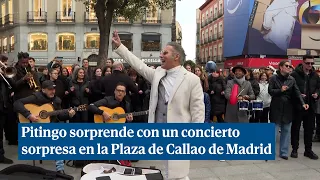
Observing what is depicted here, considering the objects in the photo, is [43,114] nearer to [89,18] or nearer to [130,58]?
[130,58]

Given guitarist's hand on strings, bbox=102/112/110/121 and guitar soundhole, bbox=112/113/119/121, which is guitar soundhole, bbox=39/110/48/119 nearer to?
guitarist's hand on strings, bbox=102/112/110/121

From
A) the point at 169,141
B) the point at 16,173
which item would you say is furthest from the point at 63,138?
the point at 169,141

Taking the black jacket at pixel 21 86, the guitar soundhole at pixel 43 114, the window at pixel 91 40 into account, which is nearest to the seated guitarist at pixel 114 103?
the guitar soundhole at pixel 43 114

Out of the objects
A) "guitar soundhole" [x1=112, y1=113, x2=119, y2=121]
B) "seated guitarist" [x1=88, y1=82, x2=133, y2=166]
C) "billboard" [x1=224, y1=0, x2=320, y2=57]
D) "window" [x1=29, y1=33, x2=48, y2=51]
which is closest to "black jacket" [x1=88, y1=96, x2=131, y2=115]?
"seated guitarist" [x1=88, y1=82, x2=133, y2=166]

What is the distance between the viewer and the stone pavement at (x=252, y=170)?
5.67 m

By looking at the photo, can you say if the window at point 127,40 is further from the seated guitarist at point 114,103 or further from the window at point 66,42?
the seated guitarist at point 114,103

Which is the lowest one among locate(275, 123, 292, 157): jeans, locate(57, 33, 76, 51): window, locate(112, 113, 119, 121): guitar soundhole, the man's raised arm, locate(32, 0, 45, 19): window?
locate(275, 123, 292, 157): jeans

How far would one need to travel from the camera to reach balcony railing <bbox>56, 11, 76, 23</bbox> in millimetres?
37875

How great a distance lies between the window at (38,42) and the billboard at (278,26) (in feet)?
73.2

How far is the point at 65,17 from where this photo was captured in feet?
125

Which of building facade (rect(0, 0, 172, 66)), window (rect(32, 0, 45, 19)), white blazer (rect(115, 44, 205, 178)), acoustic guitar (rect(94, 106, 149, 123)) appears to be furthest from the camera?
window (rect(32, 0, 45, 19))

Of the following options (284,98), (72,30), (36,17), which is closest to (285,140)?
(284,98)

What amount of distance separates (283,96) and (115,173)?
13.0 ft

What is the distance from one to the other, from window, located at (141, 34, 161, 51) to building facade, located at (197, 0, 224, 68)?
16572mm
